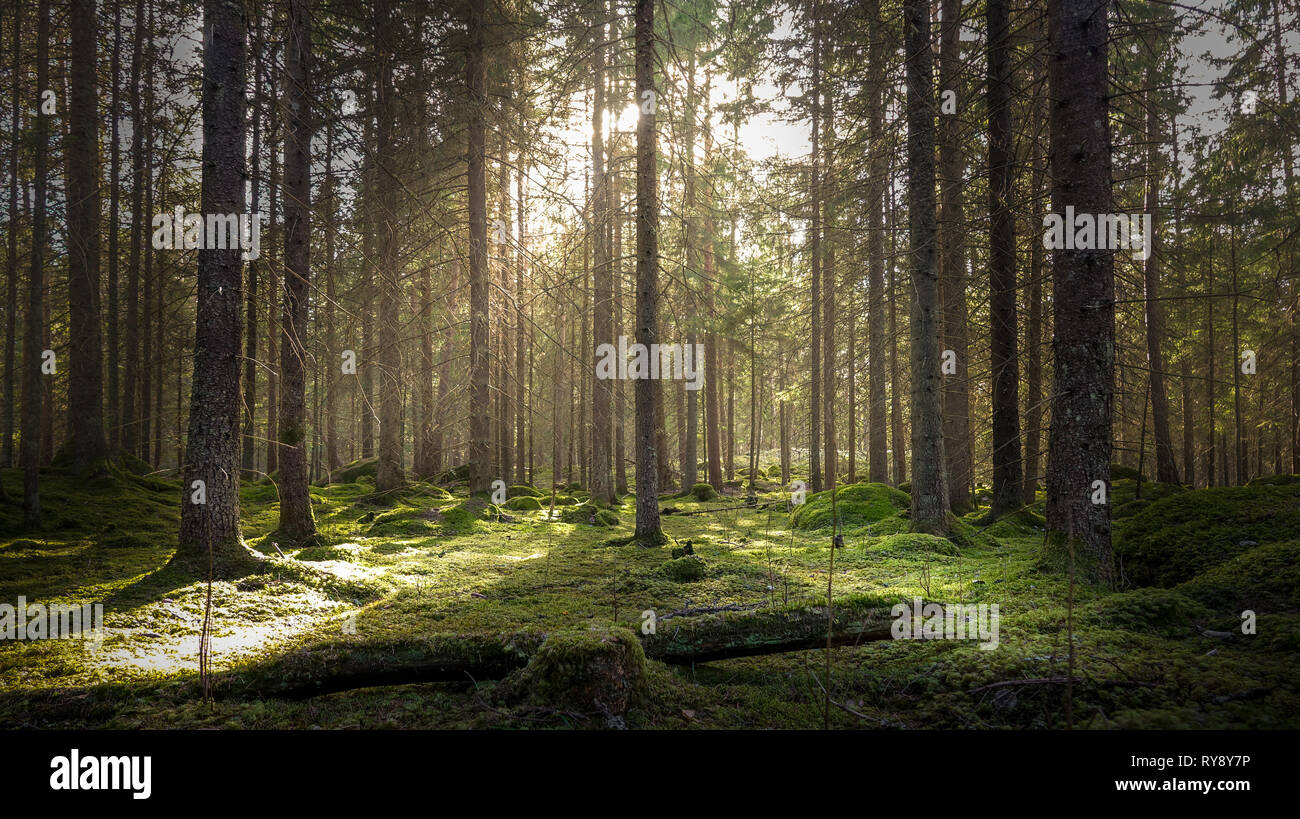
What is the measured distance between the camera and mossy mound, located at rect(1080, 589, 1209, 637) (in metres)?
3.86

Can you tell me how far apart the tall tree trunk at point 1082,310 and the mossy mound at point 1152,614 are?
1.08 meters

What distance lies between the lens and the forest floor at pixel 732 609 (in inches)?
116

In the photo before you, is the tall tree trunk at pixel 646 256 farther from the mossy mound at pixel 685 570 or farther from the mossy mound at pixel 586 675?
the mossy mound at pixel 586 675

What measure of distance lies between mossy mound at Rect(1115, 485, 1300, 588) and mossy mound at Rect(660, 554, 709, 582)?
167 inches

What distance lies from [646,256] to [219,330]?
6028 mm

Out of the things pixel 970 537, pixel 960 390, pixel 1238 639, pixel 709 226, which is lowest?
pixel 970 537

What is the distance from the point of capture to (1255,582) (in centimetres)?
412

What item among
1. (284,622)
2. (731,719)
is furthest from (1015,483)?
(284,622)

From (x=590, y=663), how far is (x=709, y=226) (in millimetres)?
15735

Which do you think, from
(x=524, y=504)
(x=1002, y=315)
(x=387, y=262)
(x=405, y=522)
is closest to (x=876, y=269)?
(x=1002, y=315)

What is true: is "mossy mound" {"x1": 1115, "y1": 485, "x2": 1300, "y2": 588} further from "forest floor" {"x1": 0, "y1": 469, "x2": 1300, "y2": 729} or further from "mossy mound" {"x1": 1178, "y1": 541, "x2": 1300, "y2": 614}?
"mossy mound" {"x1": 1178, "y1": 541, "x2": 1300, "y2": 614}

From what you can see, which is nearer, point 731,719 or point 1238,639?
point 731,719
